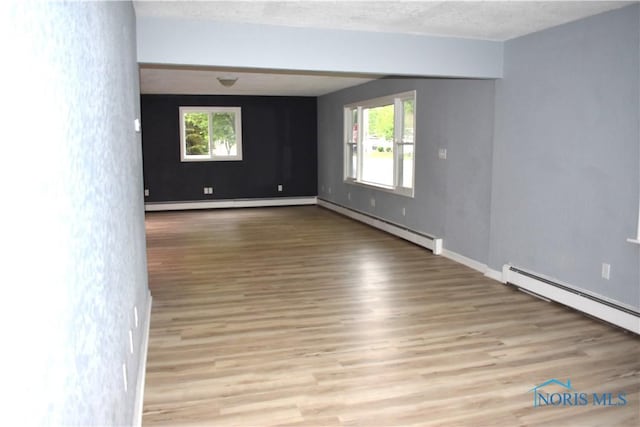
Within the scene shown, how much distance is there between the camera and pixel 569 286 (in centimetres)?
451

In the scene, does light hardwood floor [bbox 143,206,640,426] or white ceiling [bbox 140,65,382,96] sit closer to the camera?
light hardwood floor [bbox 143,206,640,426]

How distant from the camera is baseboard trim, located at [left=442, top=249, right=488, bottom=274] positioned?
18.9ft

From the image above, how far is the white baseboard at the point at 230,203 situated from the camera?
36.2 feet

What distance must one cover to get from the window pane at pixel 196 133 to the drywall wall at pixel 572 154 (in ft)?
23.6

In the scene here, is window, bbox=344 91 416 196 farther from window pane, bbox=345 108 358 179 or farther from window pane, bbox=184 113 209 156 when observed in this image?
window pane, bbox=184 113 209 156

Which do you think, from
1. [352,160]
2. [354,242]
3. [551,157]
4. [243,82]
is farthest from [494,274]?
[243,82]

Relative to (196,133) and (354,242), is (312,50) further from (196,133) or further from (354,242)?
(196,133)

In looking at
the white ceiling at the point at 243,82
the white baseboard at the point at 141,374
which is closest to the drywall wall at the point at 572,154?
the white ceiling at the point at 243,82

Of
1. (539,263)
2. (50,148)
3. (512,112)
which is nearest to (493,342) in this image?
(539,263)

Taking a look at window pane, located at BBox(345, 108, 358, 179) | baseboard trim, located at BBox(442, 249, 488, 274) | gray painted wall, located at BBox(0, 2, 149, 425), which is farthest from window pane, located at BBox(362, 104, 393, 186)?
gray painted wall, located at BBox(0, 2, 149, 425)

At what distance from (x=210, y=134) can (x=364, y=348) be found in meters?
8.44

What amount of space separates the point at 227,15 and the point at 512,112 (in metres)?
2.79

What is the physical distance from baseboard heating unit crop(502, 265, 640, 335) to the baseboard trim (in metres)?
0.46

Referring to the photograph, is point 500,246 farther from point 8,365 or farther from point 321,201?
point 321,201
